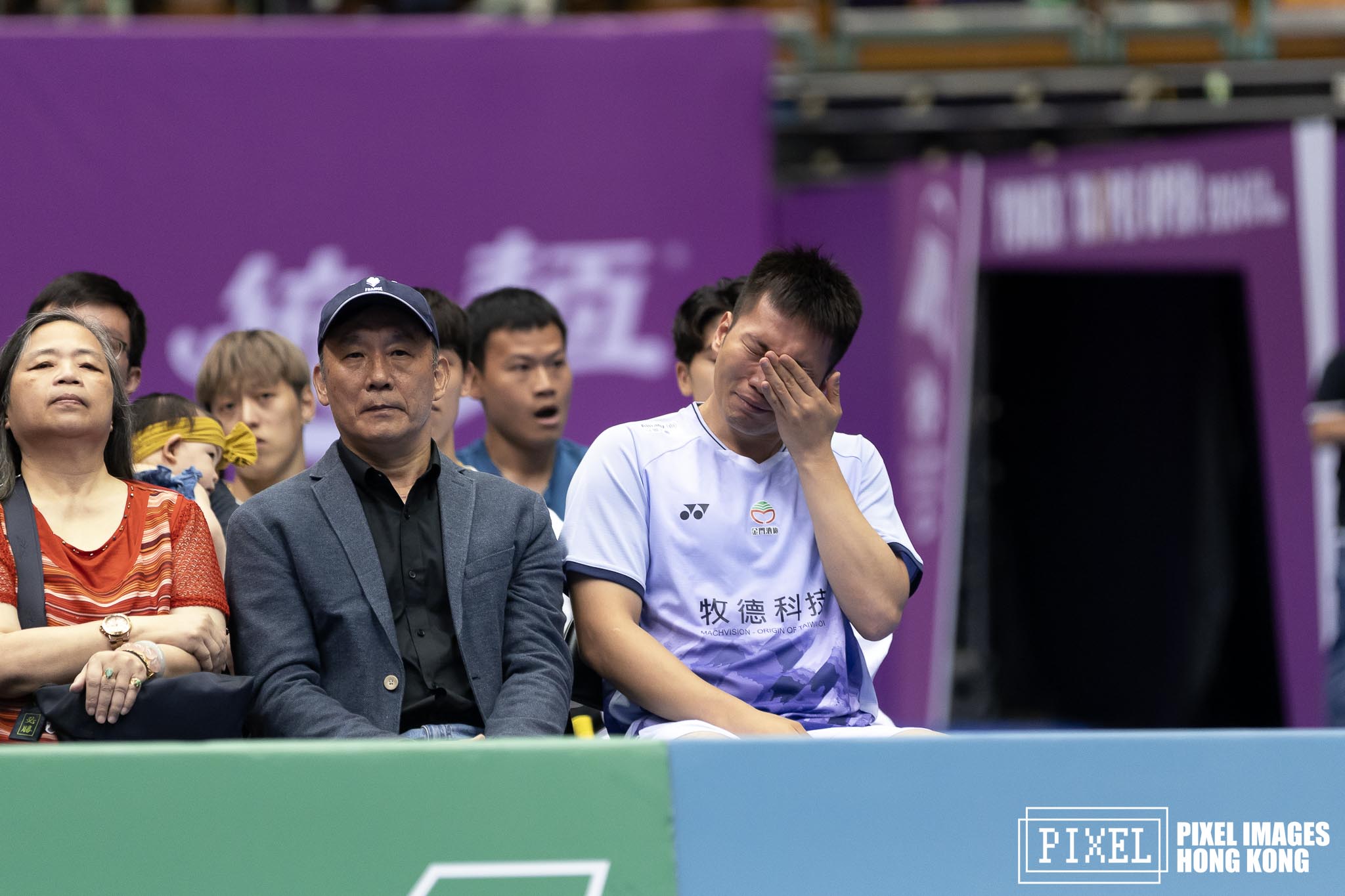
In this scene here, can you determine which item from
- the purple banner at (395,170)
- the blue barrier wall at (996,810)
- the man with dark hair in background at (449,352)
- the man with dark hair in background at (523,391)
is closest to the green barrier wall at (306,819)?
the blue barrier wall at (996,810)

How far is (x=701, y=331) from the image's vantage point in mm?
3562

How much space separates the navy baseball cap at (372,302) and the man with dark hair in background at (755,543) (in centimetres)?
43

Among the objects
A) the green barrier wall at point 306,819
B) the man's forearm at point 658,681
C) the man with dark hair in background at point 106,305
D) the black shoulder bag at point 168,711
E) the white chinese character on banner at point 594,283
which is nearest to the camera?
the green barrier wall at point 306,819

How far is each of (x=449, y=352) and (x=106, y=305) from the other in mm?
764

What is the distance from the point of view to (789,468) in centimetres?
287

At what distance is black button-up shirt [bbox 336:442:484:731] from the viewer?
2580 millimetres

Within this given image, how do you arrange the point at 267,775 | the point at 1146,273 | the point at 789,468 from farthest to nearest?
the point at 1146,273
the point at 789,468
the point at 267,775

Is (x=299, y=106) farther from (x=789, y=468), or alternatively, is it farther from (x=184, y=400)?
(x=789, y=468)

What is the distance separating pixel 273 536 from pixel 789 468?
974 millimetres

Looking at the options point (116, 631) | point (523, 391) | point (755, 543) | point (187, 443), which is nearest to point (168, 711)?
point (116, 631)

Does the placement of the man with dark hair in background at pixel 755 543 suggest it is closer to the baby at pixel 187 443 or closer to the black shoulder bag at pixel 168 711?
the black shoulder bag at pixel 168 711

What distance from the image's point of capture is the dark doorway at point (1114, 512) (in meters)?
6.95

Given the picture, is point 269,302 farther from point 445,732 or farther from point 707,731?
point 707,731

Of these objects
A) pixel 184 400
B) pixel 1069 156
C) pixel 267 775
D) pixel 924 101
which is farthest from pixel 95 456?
pixel 924 101
